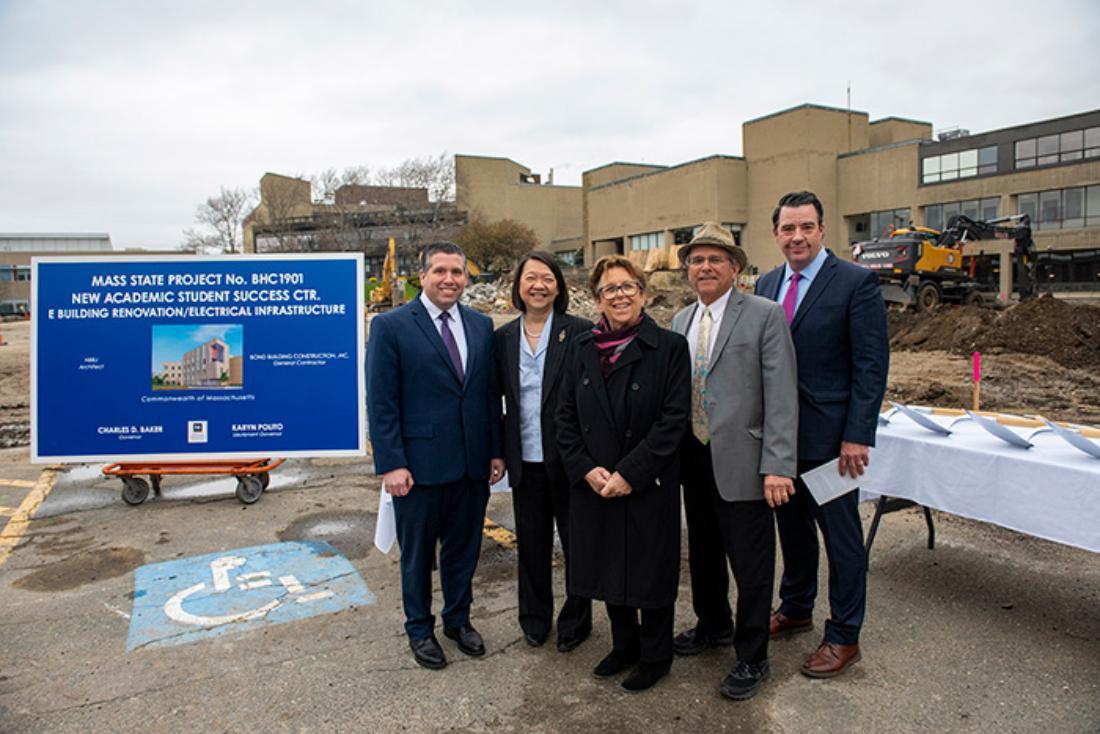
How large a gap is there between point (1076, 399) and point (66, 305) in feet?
46.3

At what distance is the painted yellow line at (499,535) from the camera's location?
5430mm

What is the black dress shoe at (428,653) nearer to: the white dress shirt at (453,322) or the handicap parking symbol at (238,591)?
the handicap parking symbol at (238,591)

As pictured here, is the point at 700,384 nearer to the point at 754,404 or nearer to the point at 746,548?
the point at 754,404

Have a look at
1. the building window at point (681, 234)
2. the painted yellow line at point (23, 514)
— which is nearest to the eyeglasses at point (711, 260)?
the painted yellow line at point (23, 514)

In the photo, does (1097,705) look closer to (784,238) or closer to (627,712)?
(627,712)

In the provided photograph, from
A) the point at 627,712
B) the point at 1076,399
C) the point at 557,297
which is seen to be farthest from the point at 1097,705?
the point at 1076,399

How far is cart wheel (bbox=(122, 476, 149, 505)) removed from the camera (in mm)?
6457

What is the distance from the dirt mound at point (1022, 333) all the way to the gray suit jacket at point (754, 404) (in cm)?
1610

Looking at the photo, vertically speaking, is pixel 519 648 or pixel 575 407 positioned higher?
pixel 575 407

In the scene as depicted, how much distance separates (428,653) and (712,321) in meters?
2.04

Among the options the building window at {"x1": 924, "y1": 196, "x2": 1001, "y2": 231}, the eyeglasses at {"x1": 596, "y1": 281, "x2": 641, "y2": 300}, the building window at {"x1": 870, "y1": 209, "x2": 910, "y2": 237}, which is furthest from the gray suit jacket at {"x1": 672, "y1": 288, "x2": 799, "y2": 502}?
the building window at {"x1": 870, "y1": 209, "x2": 910, "y2": 237}

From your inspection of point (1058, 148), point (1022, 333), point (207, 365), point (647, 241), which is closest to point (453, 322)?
point (207, 365)

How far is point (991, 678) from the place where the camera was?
3326 millimetres

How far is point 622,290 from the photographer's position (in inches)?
129
